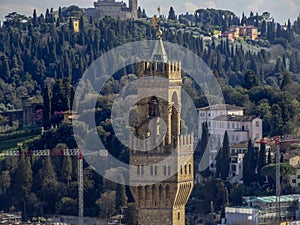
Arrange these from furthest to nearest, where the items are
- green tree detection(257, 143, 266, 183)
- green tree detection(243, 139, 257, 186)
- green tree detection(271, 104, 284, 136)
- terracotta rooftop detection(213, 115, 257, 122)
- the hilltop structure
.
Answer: the hilltop structure → terracotta rooftop detection(213, 115, 257, 122) → green tree detection(271, 104, 284, 136) → green tree detection(243, 139, 257, 186) → green tree detection(257, 143, 266, 183)

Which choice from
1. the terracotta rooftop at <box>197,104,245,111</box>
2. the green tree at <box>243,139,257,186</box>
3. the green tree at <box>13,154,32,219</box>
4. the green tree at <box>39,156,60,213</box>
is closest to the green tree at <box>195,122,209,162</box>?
the green tree at <box>243,139,257,186</box>

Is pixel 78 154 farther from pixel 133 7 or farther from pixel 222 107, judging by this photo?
pixel 133 7

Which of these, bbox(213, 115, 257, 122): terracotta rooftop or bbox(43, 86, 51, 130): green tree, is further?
bbox(43, 86, 51, 130): green tree

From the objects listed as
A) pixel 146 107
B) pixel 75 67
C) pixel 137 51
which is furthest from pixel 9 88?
pixel 146 107

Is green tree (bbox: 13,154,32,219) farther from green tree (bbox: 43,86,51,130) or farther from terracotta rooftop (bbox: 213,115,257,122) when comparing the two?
terracotta rooftop (bbox: 213,115,257,122)

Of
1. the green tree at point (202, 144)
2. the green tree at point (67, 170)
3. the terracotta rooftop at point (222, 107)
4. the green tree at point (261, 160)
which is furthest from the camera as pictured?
the terracotta rooftop at point (222, 107)

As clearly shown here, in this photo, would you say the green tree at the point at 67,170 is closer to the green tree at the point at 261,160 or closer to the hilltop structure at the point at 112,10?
the green tree at the point at 261,160

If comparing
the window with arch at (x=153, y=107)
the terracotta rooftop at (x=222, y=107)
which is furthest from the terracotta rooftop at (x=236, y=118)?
the window with arch at (x=153, y=107)
